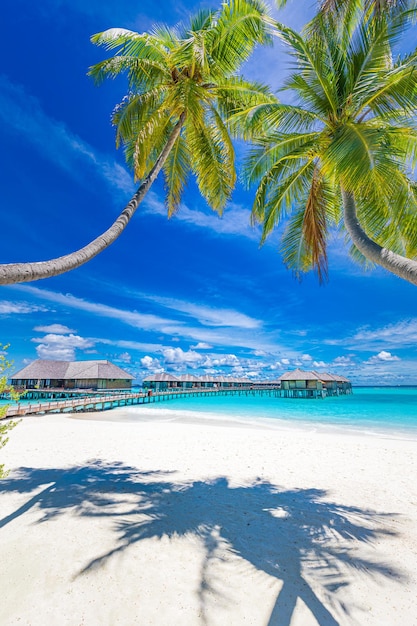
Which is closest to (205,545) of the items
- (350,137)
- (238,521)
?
(238,521)

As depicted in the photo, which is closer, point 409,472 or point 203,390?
point 409,472

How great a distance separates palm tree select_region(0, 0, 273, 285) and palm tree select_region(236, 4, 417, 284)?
2.25ft

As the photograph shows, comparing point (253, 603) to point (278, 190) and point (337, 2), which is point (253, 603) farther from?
point (337, 2)

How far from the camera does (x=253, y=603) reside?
2879 mm

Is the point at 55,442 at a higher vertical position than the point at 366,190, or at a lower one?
lower

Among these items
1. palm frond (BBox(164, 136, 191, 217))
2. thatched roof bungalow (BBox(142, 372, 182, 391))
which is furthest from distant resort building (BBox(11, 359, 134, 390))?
palm frond (BBox(164, 136, 191, 217))

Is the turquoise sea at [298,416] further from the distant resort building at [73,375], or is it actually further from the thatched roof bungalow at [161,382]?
the thatched roof bungalow at [161,382]

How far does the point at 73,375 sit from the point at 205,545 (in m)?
43.3

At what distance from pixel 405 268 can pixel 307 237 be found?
3.02 m

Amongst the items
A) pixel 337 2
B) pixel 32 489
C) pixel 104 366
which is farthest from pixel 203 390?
pixel 337 2

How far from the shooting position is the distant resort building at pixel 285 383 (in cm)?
5003

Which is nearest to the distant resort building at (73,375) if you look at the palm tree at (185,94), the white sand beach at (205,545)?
the white sand beach at (205,545)

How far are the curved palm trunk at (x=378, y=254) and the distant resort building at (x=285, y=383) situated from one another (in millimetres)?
48266

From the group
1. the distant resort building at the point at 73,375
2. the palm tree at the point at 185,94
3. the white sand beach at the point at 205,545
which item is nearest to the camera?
the white sand beach at the point at 205,545
